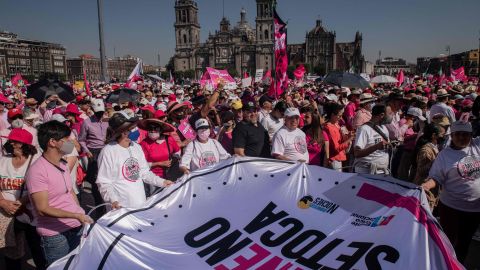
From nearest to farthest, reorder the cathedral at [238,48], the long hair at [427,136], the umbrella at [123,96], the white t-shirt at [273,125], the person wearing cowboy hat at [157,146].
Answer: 1. the long hair at [427,136]
2. the person wearing cowboy hat at [157,146]
3. the white t-shirt at [273,125]
4. the umbrella at [123,96]
5. the cathedral at [238,48]

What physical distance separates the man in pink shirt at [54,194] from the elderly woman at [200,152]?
4.83 ft

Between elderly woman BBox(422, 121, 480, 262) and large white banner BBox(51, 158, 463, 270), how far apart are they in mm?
1358

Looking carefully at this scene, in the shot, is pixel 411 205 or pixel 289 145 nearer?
pixel 411 205

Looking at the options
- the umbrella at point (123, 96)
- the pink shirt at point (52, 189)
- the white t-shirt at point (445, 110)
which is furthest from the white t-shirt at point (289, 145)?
the umbrella at point (123, 96)

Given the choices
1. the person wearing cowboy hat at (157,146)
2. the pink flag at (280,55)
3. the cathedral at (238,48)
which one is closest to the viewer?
the person wearing cowboy hat at (157,146)

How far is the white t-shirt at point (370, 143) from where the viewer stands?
4.82 meters

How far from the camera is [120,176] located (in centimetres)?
364

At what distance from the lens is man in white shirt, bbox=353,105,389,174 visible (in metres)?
4.80

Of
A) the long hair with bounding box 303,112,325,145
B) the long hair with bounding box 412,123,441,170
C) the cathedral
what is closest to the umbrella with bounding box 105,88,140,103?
the long hair with bounding box 303,112,325,145

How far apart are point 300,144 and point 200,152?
1.48 metres

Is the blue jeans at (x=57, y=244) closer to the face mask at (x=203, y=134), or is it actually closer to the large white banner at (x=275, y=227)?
the large white banner at (x=275, y=227)

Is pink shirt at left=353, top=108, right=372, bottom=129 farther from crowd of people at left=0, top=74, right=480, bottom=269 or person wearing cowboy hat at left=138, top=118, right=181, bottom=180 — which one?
person wearing cowboy hat at left=138, top=118, right=181, bottom=180

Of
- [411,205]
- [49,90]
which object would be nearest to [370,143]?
[411,205]

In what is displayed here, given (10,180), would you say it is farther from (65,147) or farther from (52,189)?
(65,147)
